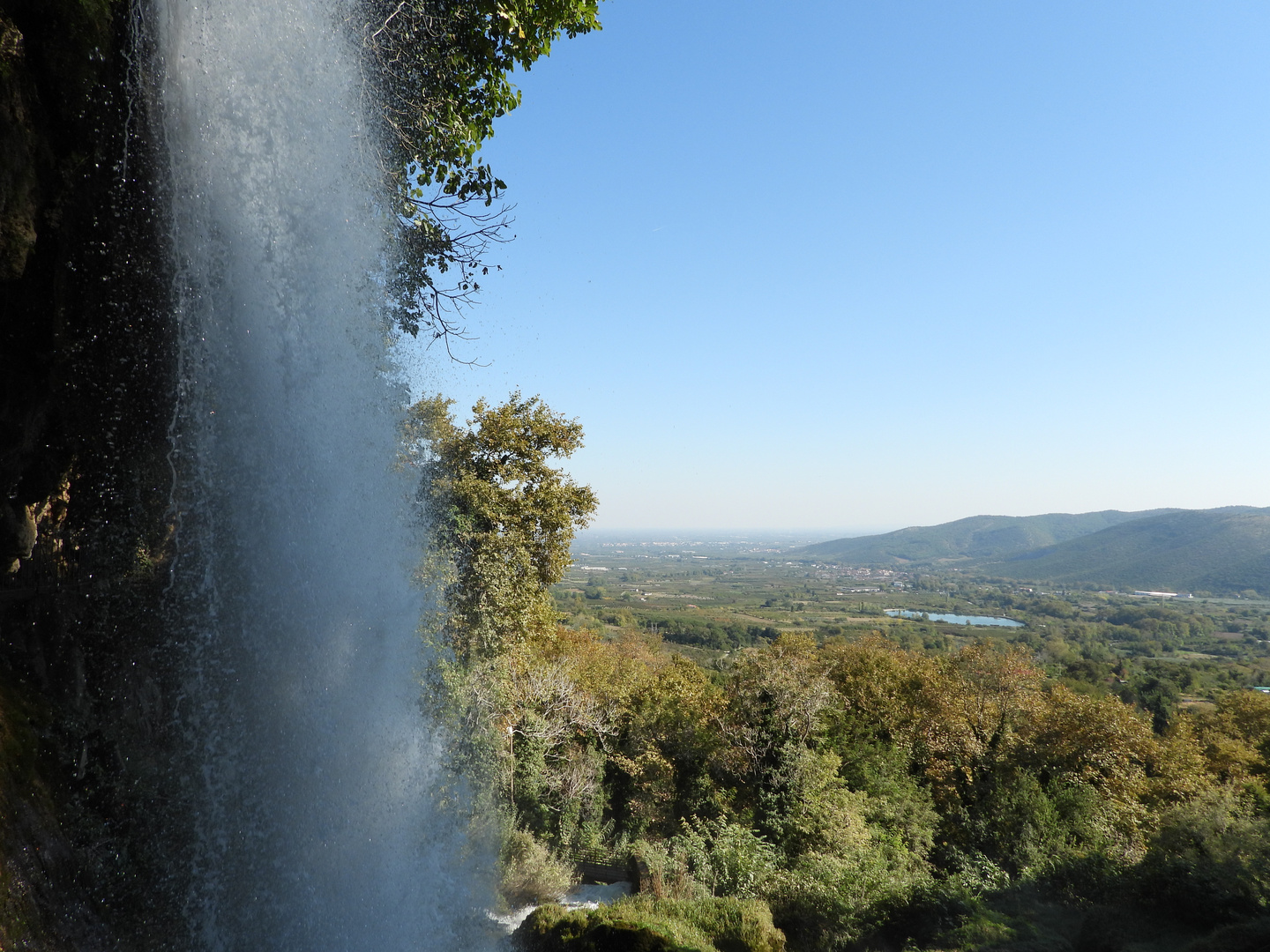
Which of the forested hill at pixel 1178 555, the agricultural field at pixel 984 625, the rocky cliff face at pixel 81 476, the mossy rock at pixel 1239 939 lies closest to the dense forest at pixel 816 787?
the mossy rock at pixel 1239 939

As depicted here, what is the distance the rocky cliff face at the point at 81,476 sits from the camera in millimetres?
4551

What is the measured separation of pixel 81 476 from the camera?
5.96 metres

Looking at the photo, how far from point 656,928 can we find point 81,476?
8728 mm

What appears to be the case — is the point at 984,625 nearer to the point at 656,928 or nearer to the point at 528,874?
the point at 528,874

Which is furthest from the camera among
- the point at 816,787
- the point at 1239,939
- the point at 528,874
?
the point at 816,787

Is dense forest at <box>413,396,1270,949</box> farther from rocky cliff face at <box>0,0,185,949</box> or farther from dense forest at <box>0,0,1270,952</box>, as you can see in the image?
rocky cliff face at <box>0,0,185,949</box>

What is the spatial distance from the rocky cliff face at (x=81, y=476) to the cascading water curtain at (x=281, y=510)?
33 cm

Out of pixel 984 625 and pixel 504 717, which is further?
pixel 984 625

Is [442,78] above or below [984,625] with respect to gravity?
above

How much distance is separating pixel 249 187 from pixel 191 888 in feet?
21.8

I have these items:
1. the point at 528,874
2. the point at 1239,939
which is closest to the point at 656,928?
the point at 528,874

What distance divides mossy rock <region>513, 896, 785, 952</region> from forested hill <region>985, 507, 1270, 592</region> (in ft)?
357

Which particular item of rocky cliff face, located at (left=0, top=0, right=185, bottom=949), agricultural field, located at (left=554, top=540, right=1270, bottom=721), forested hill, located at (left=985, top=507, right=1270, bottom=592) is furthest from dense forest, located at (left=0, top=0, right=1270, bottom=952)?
forested hill, located at (left=985, top=507, right=1270, bottom=592)

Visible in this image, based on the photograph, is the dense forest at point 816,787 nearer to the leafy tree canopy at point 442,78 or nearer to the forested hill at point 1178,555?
the leafy tree canopy at point 442,78
